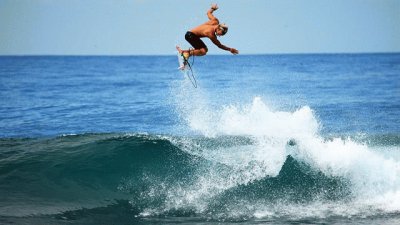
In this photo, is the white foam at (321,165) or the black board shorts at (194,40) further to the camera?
the white foam at (321,165)

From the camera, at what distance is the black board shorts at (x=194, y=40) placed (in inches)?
503

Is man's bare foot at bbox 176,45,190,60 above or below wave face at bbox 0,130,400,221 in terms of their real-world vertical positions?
above

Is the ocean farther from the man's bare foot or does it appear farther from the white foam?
the man's bare foot

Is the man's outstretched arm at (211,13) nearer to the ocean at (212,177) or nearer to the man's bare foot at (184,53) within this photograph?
the man's bare foot at (184,53)

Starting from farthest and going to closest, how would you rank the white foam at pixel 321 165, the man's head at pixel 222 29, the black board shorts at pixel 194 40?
the white foam at pixel 321 165 → the black board shorts at pixel 194 40 → the man's head at pixel 222 29

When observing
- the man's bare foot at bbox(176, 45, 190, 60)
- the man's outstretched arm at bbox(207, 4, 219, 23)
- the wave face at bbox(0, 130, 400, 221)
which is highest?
the man's outstretched arm at bbox(207, 4, 219, 23)

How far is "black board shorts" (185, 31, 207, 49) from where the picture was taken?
12.8m

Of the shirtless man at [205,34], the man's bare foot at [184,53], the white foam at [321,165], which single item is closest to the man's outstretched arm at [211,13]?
the shirtless man at [205,34]

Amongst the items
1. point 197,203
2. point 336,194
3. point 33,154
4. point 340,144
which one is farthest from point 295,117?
point 33,154

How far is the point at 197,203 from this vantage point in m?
12.9

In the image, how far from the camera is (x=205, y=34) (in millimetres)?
12430

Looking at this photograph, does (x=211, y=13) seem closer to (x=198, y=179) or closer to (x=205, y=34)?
(x=205, y=34)

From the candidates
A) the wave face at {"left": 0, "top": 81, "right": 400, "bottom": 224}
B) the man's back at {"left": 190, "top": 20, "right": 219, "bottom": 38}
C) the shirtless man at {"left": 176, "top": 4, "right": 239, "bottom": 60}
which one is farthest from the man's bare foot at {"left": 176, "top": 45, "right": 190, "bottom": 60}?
the wave face at {"left": 0, "top": 81, "right": 400, "bottom": 224}

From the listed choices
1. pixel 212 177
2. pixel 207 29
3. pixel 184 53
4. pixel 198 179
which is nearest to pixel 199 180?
pixel 198 179
